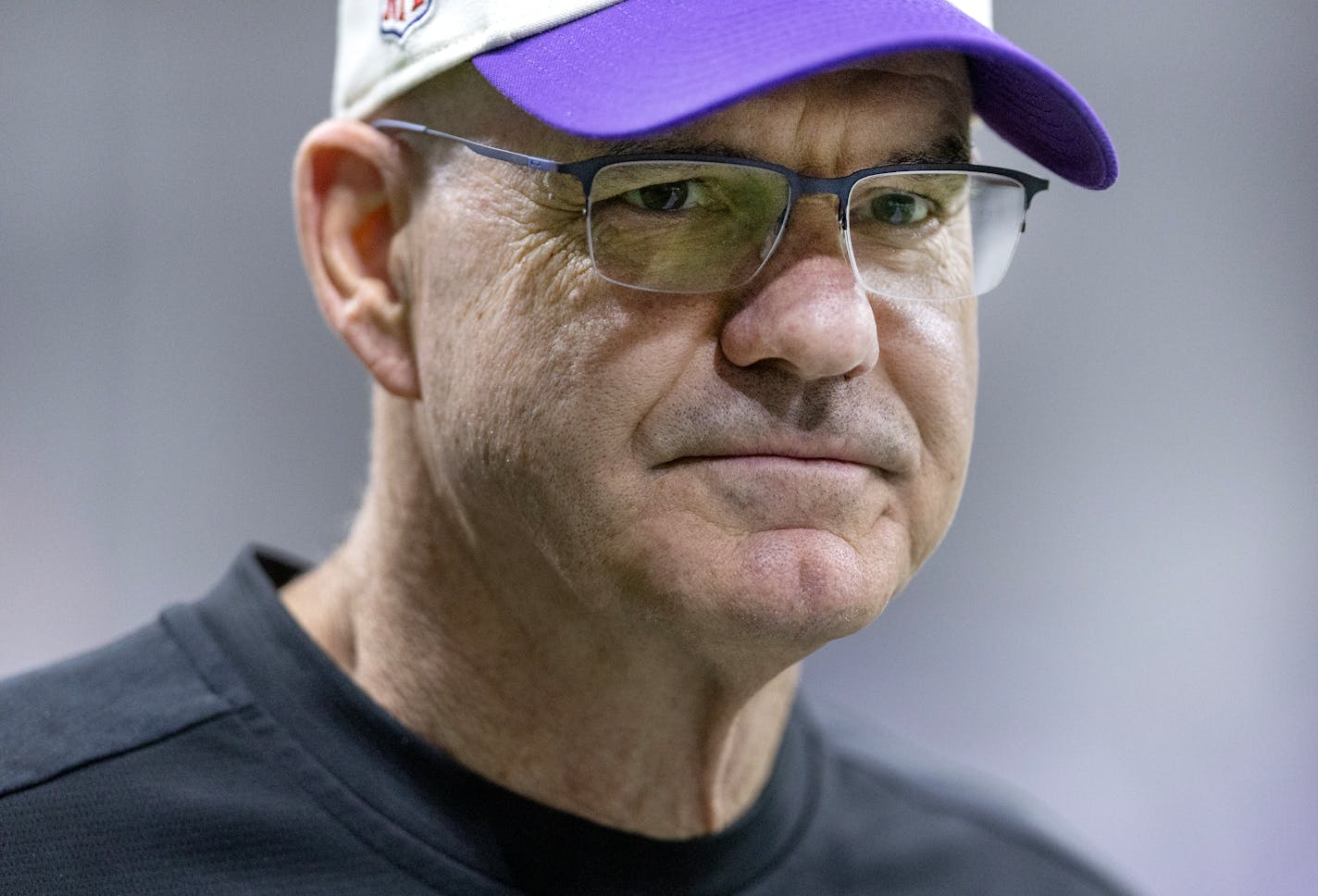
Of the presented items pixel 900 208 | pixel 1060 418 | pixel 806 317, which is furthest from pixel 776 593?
pixel 1060 418

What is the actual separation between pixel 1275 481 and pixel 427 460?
225 cm

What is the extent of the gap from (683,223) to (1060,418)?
6.62ft

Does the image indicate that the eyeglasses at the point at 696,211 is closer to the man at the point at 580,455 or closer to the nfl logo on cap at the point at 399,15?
the man at the point at 580,455

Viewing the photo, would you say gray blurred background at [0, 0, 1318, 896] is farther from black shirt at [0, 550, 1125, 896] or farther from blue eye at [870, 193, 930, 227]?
blue eye at [870, 193, 930, 227]

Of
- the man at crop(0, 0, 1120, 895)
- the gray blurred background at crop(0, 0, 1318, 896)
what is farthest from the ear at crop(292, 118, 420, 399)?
the gray blurred background at crop(0, 0, 1318, 896)

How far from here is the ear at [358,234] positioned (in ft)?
4.38

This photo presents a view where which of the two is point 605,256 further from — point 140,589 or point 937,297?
point 140,589

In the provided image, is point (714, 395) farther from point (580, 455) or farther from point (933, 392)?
point (933, 392)

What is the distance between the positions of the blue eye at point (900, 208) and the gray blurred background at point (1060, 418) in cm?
175

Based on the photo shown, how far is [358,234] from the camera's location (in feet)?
4.51

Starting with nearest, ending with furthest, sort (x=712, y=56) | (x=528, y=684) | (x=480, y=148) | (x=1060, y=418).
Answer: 1. (x=712, y=56)
2. (x=480, y=148)
3. (x=528, y=684)
4. (x=1060, y=418)

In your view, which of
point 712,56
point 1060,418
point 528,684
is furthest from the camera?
point 1060,418

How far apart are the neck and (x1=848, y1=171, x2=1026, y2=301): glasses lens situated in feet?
1.30

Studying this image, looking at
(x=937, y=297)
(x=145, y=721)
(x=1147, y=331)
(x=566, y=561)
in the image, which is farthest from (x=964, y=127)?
(x=1147, y=331)
